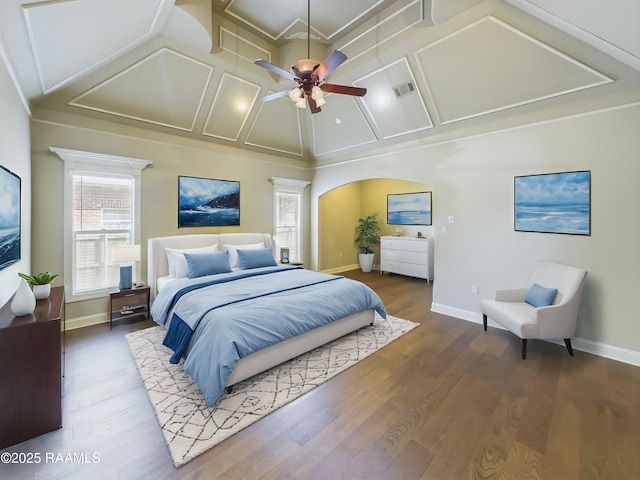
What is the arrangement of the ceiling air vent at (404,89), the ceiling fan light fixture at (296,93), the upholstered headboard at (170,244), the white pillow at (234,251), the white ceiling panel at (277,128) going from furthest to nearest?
the white ceiling panel at (277,128)
the white pillow at (234,251)
the upholstered headboard at (170,244)
the ceiling air vent at (404,89)
the ceiling fan light fixture at (296,93)

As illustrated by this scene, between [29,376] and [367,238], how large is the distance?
6671 mm

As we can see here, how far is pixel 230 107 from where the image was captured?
4504 mm

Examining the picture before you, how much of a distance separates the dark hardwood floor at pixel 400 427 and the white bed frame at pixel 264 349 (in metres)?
0.49

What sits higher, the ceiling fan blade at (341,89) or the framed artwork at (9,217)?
the ceiling fan blade at (341,89)

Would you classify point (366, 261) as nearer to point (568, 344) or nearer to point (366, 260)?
point (366, 260)

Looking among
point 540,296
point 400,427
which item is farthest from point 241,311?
point 540,296

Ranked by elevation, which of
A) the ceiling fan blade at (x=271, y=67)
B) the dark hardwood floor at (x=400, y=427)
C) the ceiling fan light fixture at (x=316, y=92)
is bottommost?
the dark hardwood floor at (x=400, y=427)

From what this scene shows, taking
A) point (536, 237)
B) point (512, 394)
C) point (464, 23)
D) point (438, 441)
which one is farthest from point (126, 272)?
point (536, 237)

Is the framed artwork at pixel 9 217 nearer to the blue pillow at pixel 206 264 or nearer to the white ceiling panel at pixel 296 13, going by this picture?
the blue pillow at pixel 206 264

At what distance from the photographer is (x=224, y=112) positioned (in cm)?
454

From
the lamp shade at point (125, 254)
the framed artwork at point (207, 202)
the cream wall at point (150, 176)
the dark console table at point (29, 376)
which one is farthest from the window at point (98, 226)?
the dark console table at point (29, 376)

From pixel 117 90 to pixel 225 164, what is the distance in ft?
6.14

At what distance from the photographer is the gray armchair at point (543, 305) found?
2859 millimetres

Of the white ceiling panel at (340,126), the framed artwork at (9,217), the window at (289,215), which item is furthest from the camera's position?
the window at (289,215)
